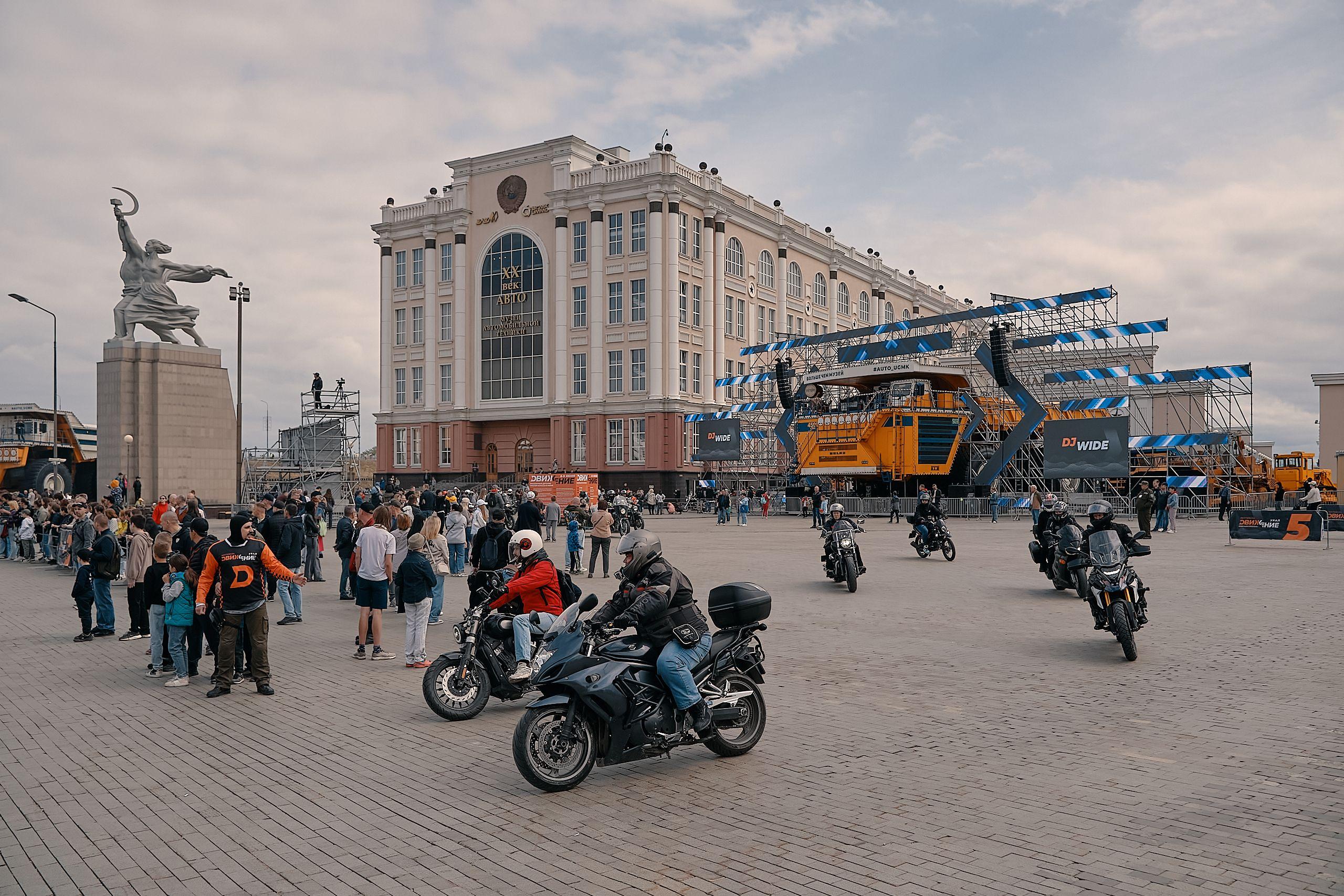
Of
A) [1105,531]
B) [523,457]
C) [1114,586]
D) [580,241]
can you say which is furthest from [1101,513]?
[523,457]

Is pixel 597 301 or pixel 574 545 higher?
pixel 597 301

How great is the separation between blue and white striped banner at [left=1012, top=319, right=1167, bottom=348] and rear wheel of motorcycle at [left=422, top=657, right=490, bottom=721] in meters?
35.4

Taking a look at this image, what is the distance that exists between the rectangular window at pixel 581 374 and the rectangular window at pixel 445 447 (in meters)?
9.56

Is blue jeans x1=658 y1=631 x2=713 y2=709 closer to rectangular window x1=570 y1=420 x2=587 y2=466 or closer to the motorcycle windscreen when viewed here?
the motorcycle windscreen

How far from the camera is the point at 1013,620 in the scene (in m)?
13.0

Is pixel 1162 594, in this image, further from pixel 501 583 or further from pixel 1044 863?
pixel 1044 863

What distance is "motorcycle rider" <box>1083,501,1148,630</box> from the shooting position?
35.7 feet

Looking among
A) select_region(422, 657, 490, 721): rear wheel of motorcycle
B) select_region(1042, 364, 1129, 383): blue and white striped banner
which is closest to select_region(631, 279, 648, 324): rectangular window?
select_region(1042, 364, 1129, 383): blue and white striped banner

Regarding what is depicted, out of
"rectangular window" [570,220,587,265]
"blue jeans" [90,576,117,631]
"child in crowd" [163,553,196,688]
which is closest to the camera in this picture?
"child in crowd" [163,553,196,688]

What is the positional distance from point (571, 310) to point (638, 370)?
5.89m

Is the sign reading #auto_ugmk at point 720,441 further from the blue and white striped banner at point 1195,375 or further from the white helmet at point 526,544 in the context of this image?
the white helmet at point 526,544

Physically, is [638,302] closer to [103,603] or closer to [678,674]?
[103,603]

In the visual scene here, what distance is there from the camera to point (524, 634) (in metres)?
8.59

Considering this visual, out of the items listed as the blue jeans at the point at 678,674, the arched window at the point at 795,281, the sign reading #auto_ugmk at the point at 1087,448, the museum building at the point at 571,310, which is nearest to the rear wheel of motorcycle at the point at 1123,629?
the blue jeans at the point at 678,674
